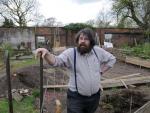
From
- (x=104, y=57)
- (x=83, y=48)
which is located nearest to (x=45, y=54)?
(x=83, y=48)

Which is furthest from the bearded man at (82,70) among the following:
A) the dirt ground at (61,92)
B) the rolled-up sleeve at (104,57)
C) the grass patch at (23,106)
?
the grass patch at (23,106)

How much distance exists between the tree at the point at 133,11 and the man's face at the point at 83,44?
27.4 m

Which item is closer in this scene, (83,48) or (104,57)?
(83,48)

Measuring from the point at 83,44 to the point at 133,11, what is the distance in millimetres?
30419

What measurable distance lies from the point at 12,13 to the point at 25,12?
1.47m

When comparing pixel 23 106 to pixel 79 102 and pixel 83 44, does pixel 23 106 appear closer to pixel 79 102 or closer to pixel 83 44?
pixel 79 102

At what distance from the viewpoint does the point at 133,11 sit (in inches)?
1320

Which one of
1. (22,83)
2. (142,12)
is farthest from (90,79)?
(142,12)

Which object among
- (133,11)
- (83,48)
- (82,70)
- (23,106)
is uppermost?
(133,11)

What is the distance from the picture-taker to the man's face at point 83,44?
13.1 ft

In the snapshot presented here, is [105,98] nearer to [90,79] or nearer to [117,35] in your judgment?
[90,79]

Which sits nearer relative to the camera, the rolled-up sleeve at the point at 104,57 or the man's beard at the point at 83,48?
the man's beard at the point at 83,48

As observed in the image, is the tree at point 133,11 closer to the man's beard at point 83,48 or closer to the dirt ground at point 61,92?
the dirt ground at point 61,92

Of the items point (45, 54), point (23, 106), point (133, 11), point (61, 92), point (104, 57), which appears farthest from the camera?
point (133, 11)
